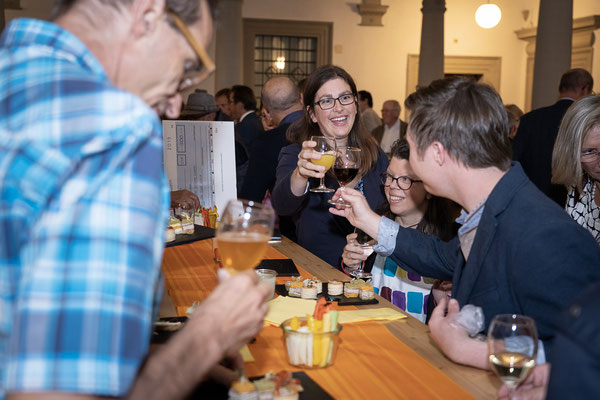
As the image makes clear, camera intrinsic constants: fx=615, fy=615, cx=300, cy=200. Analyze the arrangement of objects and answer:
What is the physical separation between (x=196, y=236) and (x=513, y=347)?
2029 mm

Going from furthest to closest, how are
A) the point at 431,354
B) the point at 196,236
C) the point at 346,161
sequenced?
1. the point at 196,236
2. the point at 346,161
3. the point at 431,354

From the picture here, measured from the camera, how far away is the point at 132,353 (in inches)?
29.6

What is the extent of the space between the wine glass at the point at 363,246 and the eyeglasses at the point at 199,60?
136 cm

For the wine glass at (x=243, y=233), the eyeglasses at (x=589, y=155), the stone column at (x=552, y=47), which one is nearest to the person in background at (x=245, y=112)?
the stone column at (x=552, y=47)

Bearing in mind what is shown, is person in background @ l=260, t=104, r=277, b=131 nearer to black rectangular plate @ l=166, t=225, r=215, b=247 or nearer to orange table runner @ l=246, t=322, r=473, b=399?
black rectangular plate @ l=166, t=225, r=215, b=247

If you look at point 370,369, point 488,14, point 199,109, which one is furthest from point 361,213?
point 488,14

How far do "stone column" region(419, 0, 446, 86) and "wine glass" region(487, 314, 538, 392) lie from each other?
Result: 9786 mm

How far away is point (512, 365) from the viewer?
1153 millimetres

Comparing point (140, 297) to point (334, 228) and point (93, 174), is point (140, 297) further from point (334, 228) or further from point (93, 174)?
point (334, 228)

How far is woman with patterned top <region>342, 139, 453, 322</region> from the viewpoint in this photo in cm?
251

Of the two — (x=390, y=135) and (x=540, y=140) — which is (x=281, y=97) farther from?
(x=390, y=135)

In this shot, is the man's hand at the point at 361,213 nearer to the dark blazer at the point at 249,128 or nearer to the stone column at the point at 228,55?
the dark blazer at the point at 249,128

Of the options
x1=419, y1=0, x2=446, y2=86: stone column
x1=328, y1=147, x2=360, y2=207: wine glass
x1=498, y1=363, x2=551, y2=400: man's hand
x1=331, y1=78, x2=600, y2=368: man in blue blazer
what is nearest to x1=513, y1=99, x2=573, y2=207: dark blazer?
x1=328, y1=147, x2=360, y2=207: wine glass

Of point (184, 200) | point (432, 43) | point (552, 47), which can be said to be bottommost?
point (184, 200)
